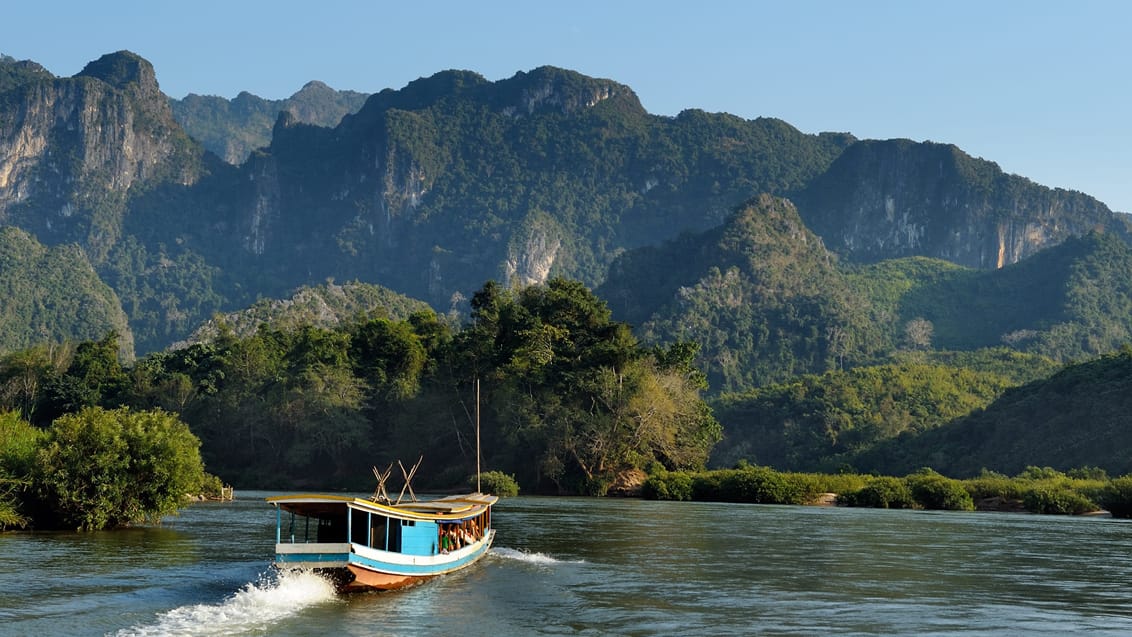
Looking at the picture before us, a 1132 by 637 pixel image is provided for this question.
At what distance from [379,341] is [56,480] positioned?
63675mm

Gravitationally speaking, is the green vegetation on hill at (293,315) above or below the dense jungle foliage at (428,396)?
above

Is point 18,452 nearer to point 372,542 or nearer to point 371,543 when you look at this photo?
point 372,542

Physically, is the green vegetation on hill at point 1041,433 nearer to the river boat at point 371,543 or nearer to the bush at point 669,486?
the bush at point 669,486

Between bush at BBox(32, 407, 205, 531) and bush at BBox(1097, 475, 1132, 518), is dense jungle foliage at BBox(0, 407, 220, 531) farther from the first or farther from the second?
bush at BBox(1097, 475, 1132, 518)

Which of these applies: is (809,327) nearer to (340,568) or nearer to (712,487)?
(712,487)

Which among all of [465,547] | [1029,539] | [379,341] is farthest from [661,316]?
[465,547]

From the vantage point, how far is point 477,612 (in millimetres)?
30969

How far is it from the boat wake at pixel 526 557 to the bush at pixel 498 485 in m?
39.5

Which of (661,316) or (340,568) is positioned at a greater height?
(661,316)

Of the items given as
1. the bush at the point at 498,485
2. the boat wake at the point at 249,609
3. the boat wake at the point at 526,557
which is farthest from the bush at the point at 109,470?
the bush at the point at 498,485

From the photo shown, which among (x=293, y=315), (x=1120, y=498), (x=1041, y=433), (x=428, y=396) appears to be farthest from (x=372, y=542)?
(x=293, y=315)

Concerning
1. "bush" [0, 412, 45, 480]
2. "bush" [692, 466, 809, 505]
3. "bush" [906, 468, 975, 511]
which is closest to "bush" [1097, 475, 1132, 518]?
"bush" [906, 468, 975, 511]

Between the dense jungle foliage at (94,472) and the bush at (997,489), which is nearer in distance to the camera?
the dense jungle foliage at (94,472)

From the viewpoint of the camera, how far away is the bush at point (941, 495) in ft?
250
